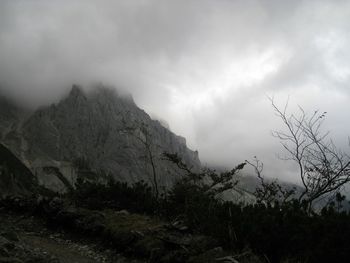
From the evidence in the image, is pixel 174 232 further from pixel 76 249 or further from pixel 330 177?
pixel 330 177

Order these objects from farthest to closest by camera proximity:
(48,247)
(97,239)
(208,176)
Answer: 1. (208,176)
2. (97,239)
3. (48,247)

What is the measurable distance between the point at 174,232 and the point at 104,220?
3399 mm

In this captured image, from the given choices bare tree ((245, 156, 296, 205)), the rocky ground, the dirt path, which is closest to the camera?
the rocky ground

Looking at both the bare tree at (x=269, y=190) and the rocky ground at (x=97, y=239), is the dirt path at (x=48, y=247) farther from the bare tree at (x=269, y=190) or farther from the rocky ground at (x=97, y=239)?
the bare tree at (x=269, y=190)

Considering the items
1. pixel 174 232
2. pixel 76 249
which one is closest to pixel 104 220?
pixel 76 249

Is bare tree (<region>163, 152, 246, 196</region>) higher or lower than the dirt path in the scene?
higher

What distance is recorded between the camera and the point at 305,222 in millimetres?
10188

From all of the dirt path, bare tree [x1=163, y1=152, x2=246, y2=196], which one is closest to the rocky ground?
the dirt path

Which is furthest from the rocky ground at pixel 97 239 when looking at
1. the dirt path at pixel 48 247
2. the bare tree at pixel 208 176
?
the bare tree at pixel 208 176

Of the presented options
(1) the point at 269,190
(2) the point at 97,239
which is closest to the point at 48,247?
(2) the point at 97,239

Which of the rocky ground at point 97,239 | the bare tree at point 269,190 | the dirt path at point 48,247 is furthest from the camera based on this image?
the bare tree at point 269,190

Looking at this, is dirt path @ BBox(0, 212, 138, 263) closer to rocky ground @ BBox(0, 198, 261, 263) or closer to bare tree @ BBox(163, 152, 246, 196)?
rocky ground @ BBox(0, 198, 261, 263)

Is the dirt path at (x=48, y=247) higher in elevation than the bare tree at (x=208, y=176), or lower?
lower

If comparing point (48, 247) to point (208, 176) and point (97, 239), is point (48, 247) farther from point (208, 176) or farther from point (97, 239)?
point (208, 176)
